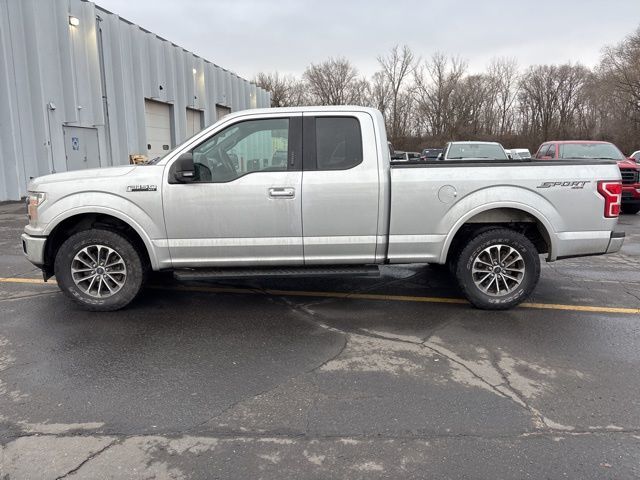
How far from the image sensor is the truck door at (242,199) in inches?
189

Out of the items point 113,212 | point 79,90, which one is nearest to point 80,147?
point 79,90

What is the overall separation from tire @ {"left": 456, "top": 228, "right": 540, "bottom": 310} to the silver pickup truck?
0.04ft

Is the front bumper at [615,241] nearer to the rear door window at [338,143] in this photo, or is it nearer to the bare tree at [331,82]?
the rear door window at [338,143]

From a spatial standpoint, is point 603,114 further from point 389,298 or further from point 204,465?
point 204,465

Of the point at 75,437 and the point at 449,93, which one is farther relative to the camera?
the point at 449,93

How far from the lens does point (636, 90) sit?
44812 millimetres

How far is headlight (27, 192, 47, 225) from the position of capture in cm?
491

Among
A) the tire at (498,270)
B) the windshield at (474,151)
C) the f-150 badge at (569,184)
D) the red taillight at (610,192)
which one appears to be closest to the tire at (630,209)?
the windshield at (474,151)

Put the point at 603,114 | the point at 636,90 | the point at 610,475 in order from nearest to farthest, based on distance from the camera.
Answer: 1. the point at 610,475
2. the point at 636,90
3. the point at 603,114

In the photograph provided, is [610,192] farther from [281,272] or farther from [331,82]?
[331,82]

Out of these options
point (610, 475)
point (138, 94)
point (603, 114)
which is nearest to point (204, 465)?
point (610, 475)

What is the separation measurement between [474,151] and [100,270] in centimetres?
1153

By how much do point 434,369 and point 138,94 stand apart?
20504 mm

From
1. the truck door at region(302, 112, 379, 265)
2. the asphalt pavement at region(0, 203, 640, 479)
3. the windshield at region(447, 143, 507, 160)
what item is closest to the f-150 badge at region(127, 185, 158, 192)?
the asphalt pavement at region(0, 203, 640, 479)
